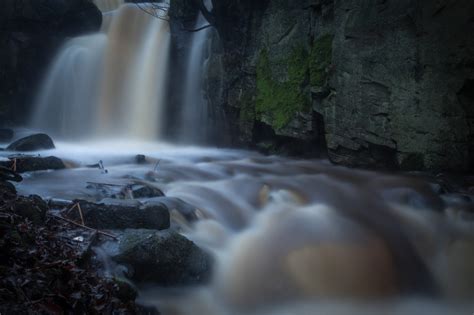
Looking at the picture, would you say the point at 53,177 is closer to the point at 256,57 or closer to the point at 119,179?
the point at 119,179

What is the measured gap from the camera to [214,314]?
392cm

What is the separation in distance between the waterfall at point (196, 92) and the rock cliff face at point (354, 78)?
119cm

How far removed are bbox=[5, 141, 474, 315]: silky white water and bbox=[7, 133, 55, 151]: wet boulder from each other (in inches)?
119

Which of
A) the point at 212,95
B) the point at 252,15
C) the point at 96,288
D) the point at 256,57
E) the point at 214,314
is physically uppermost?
the point at 252,15

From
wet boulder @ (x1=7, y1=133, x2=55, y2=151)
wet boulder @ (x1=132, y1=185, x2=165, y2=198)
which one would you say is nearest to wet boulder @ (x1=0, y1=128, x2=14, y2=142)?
wet boulder @ (x1=7, y1=133, x2=55, y2=151)

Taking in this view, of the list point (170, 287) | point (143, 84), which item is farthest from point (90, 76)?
point (170, 287)

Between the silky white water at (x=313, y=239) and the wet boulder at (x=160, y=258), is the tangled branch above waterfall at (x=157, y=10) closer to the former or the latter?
the silky white water at (x=313, y=239)

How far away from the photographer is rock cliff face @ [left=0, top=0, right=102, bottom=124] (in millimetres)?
14266

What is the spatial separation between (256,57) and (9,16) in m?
9.13

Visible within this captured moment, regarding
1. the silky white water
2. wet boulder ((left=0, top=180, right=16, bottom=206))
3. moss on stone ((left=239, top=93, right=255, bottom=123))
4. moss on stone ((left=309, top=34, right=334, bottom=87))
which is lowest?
the silky white water

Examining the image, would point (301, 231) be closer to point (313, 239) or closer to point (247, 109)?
point (313, 239)

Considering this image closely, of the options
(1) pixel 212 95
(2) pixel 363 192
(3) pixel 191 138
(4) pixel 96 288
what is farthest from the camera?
(3) pixel 191 138

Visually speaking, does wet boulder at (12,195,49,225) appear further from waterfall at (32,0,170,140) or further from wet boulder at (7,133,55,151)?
waterfall at (32,0,170,140)

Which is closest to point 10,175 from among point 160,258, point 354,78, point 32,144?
point 160,258
